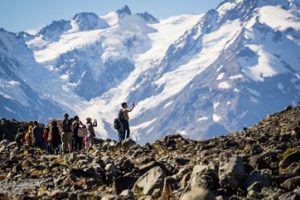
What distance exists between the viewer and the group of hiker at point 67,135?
43031 mm

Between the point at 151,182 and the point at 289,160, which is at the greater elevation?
the point at 289,160

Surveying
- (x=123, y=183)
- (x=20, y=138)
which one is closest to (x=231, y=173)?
(x=123, y=183)

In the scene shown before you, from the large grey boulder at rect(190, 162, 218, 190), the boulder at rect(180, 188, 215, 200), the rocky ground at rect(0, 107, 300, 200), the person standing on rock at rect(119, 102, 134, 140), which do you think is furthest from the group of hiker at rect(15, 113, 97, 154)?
the boulder at rect(180, 188, 215, 200)

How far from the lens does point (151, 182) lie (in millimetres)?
17438

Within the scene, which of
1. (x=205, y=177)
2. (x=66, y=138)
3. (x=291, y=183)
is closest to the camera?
(x=205, y=177)

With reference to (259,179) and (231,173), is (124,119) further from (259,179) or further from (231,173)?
(231,173)

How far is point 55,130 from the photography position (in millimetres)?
44531

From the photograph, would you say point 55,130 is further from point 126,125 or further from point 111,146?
point 111,146

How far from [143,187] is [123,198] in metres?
2.57

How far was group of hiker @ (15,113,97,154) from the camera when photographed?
141ft

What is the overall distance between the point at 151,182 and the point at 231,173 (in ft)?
8.46

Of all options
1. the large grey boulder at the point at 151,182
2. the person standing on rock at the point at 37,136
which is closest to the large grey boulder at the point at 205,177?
the large grey boulder at the point at 151,182

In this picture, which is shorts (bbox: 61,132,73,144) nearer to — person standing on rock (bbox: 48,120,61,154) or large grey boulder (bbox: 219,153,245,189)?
person standing on rock (bbox: 48,120,61,154)

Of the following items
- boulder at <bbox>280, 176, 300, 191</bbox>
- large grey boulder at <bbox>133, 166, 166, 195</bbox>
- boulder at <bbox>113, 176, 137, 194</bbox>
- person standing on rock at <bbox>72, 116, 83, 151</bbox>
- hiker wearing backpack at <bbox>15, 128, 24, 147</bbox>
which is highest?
hiker wearing backpack at <bbox>15, 128, 24, 147</bbox>
